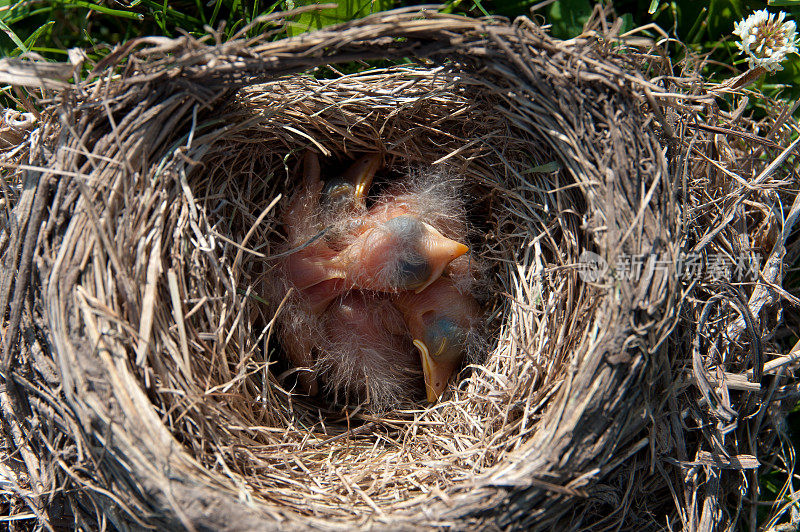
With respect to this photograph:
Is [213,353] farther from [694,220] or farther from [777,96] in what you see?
[777,96]

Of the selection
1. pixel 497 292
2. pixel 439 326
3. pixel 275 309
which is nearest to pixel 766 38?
pixel 497 292

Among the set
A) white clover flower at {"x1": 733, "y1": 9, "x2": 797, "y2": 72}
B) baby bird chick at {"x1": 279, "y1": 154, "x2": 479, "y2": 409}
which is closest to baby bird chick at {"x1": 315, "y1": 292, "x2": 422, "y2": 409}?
baby bird chick at {"x1": 279, "y1": 154, "x2": 479, "y2": 409}

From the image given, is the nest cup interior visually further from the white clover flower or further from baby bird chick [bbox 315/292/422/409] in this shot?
the white clover flower

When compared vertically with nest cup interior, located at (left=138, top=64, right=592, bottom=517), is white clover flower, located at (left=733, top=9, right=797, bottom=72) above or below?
above

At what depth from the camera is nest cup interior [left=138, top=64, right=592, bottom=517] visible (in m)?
1.18

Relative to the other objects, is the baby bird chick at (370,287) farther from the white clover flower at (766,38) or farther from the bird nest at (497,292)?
the white clover flower at (766,38)

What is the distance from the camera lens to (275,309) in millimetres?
1492

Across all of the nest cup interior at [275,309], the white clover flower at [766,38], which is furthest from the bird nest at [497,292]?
the white clover flower at [766,38]

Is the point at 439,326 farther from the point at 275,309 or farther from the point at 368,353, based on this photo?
the point at 275,309

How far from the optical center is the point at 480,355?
1488 millimetres

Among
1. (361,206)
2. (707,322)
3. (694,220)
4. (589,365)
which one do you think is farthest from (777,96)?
(361,206)

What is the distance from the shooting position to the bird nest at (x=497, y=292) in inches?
42.6

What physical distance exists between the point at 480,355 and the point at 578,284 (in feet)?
1.13

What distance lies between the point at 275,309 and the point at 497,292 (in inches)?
22.6
